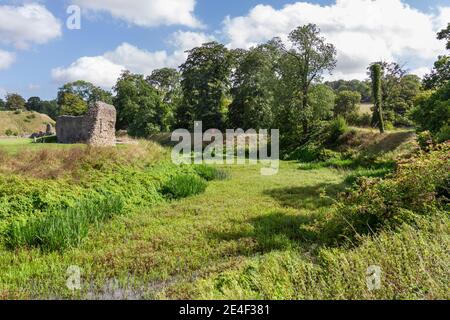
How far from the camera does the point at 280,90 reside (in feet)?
95.5

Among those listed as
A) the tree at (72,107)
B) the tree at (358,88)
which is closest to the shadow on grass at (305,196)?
the tree at (72,107)

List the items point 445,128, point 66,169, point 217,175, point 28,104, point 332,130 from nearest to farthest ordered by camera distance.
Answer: point 445,128 < point 66,169 < point 217,175 < point 332,130 < point 28,104

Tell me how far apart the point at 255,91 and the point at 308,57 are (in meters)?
7.86

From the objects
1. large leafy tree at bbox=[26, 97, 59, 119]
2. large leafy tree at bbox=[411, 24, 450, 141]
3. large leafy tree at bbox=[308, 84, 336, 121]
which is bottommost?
large leafy tree at bbox=[411, 24, 450, 141]

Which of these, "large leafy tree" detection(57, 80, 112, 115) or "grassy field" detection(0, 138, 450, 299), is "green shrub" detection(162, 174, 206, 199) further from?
"large leafy tree" detection(57, 80, 112, 115)

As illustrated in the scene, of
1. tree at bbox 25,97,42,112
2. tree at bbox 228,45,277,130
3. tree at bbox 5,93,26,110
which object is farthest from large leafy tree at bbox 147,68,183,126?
tree at bbox 25,97,42,112

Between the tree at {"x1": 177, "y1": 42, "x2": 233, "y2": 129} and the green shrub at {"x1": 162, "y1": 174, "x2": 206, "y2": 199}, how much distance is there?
25004mm

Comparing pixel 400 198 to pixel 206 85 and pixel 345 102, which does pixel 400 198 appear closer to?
→ pixel 206 85

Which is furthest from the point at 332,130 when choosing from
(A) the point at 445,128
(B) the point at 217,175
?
(A) the point at 445,128

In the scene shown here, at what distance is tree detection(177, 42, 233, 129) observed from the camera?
3622cm

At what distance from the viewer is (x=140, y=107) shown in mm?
40812

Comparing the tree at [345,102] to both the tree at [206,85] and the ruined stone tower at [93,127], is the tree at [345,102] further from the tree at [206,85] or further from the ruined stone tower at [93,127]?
the ruined stone tower at [93,127]
